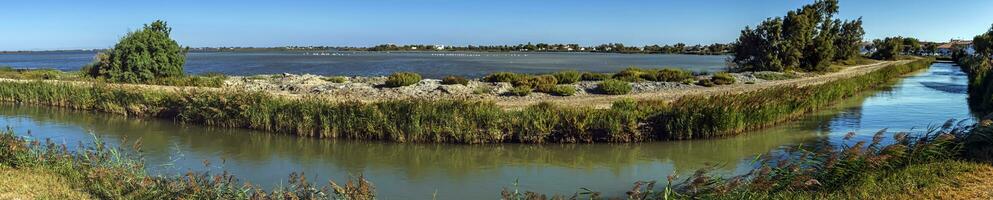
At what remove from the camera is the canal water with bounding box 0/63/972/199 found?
1289cm

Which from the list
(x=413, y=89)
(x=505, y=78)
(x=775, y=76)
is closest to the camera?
(x=413, y=89)

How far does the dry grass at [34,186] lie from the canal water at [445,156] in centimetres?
229

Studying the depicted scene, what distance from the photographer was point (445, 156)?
627 inches

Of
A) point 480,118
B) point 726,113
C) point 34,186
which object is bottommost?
point 34,186

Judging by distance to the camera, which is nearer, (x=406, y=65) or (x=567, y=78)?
(x=567, y=78)

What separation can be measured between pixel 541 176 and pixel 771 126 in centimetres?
1020

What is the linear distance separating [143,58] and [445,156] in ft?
92.8

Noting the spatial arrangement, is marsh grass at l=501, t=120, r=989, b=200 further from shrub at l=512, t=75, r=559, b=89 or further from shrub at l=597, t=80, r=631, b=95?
shrub at l=512, t=75, r=559, b=89

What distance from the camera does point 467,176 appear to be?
13578mm

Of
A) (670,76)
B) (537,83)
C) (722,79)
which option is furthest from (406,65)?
(537,83)

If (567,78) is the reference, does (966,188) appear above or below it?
below

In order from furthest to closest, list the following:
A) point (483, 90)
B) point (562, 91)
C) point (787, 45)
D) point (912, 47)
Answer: point (912, 47), point (787, 45), point (483, 90), point (562, 91)

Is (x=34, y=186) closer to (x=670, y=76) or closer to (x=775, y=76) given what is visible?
(x=670, y=76)

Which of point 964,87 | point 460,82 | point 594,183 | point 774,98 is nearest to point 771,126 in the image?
point 774,98
